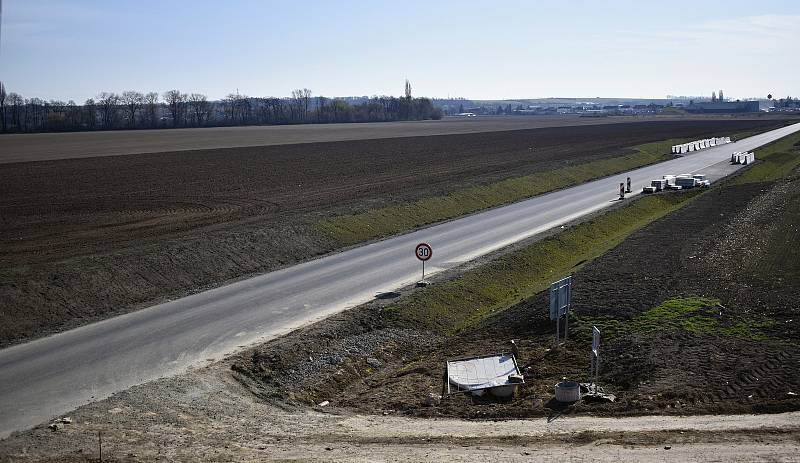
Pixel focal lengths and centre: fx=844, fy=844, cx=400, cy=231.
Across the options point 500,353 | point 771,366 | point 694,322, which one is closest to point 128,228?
point 500,353

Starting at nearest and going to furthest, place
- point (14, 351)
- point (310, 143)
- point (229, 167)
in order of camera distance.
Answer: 1. point (14, 351)
2. point (229, 167)
3. point (310, 143)

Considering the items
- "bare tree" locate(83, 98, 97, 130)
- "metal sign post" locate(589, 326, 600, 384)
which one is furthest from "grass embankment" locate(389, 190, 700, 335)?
"bare tree" locate(83, 98, 97, 130)

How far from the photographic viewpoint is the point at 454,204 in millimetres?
49812

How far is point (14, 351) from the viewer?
21.0 m

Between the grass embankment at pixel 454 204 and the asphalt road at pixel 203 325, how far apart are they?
1.89 meters

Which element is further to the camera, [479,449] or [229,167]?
[229,167]

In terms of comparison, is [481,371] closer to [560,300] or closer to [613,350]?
[560,300]

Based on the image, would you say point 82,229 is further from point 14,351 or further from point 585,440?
point 585,440

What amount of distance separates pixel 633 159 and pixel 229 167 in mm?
40884

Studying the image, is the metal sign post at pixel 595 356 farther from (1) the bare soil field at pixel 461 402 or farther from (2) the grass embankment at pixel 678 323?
(2) the grass embankment at pixel 678 323

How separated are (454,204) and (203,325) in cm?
2816

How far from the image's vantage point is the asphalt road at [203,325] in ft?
59.2

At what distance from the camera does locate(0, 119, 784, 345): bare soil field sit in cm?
2659

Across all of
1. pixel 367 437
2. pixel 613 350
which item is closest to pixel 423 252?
pixel 613 350
